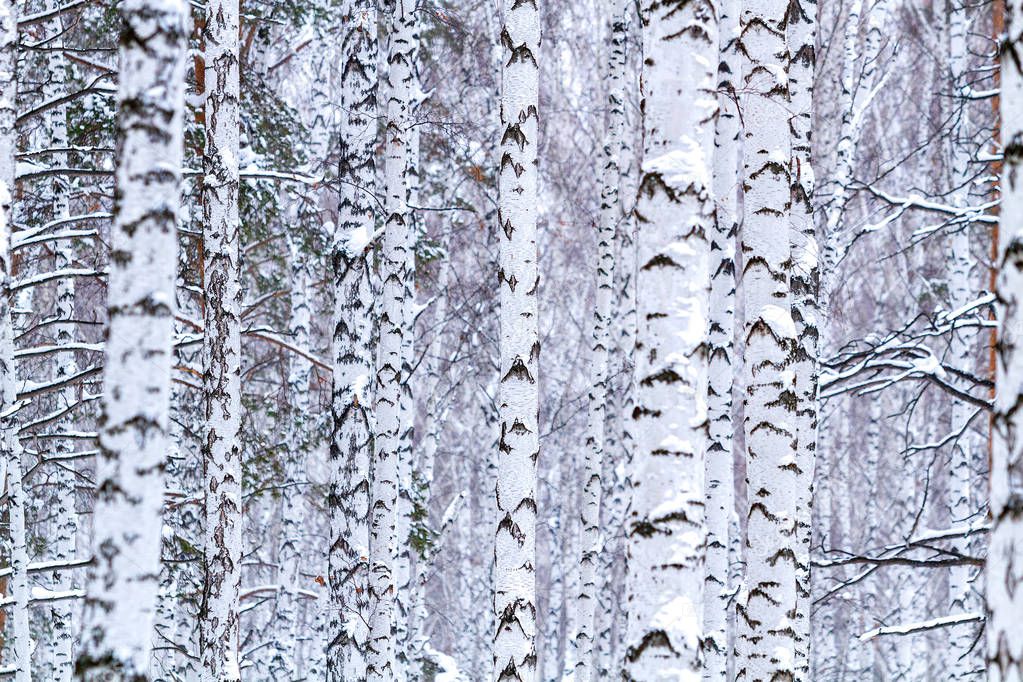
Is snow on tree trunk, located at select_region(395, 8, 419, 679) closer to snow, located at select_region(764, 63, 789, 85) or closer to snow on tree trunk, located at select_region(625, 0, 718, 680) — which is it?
snow, located at select_region(764, 63, 789, 85)

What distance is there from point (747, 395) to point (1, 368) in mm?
5010

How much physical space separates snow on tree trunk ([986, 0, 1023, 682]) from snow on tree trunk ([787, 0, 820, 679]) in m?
3.53

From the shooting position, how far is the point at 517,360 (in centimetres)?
Result: 584

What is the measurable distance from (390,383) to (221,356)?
4.64 feet

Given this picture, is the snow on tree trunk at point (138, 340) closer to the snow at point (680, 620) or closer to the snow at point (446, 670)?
the snow at point (680, 620)

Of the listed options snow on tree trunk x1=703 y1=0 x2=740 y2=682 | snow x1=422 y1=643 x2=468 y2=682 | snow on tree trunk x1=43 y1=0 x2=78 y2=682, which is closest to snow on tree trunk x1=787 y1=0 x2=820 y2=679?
snow on tree trunk x1=703 y1=0 x2=740 y2=682

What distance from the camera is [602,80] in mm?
20516

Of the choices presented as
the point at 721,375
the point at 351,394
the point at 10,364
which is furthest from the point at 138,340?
the point at 721,375

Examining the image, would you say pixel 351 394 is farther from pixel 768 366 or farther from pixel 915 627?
pixel 915 627

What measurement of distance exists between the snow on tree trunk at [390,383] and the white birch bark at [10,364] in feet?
8.11

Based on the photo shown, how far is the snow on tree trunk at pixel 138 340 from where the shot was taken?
383cm

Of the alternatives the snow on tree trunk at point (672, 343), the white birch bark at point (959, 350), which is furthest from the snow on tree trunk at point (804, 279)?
the white birch bark at point (959, 350)

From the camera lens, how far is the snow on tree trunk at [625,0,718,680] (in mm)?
3719

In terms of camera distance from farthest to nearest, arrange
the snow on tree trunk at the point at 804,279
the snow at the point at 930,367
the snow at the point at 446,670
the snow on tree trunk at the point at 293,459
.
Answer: the snow at the point at 446,670 < the snow on tree trunk at the point at 293,459 < the snow at the point at 930,367 < the snow on tree trunk at the point at 804,279
